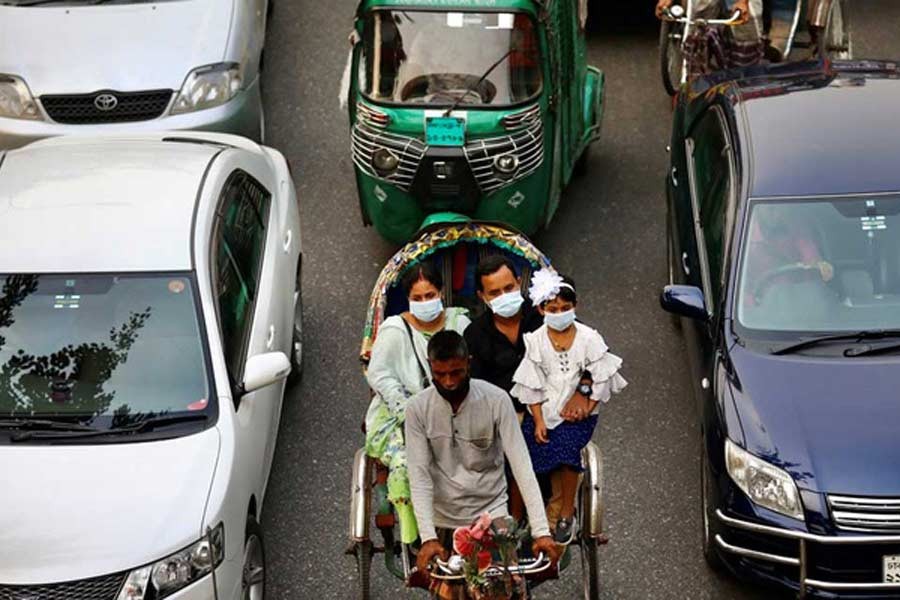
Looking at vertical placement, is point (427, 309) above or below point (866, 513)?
above

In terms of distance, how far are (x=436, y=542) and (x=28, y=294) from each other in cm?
258

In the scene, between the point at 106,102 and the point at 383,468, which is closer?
the point at 383,468

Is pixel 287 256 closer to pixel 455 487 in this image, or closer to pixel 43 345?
pixel 43 345

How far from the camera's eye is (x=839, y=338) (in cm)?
852

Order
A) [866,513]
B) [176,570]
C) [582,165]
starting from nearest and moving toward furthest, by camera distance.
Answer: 1. [176,570]
2. [866,513]
3. [582,165]

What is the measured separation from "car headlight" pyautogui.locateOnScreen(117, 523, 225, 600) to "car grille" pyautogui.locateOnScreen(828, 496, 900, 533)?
263cm

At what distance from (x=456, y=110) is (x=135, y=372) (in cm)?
342

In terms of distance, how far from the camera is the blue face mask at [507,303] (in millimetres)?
7961

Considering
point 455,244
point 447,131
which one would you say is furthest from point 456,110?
point 455,244

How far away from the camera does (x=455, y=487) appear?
288 inches

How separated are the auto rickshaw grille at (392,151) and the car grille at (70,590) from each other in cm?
422

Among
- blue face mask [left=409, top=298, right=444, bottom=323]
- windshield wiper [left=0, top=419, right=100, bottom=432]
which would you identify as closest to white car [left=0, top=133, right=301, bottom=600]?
windshield wiper [left=0, top=419, right=100, bottom=432]

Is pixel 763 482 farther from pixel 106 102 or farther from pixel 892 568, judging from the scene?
pixel 106 102

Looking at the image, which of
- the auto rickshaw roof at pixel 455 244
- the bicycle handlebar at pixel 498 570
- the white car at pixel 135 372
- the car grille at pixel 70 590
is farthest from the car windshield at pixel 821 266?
the car grille at pixel 70 590
